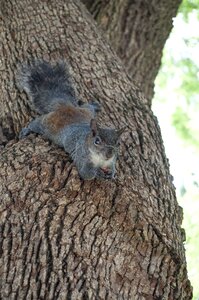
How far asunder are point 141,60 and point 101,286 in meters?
3.38

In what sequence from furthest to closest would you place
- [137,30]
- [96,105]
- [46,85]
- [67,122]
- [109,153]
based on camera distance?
[137,30], [46,85], [96,105], [67,122], [109,153]

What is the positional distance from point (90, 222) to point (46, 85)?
62.6 inches

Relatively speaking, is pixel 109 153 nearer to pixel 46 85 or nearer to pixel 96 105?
pixel 96 105

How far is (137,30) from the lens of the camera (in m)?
6.08

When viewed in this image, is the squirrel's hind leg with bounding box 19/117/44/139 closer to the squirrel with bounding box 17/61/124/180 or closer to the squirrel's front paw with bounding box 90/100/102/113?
the squirrel with bounding box 17/61/124/180

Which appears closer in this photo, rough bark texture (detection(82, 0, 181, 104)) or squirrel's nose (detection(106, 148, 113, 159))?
squirrel's nose (detection(106, 148, 113, 159))

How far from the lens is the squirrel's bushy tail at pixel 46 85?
4508 millimetres

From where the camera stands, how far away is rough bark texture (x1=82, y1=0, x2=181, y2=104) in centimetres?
602

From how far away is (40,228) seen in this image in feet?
10.7

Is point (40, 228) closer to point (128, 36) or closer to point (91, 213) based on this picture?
point (91, 213)

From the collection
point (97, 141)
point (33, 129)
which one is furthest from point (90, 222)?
point (33, 129)

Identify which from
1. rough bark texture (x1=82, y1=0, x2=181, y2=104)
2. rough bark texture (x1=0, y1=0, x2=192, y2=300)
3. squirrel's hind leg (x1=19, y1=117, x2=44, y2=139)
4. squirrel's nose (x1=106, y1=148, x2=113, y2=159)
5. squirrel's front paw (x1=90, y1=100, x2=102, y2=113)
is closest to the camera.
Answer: rough bark texture (x1=0, y1=0, x2=192, y2=300)

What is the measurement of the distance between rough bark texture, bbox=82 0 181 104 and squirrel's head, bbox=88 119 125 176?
233 centimetres

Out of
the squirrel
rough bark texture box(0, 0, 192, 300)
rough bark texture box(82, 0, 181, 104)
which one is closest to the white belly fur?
the squirrel
